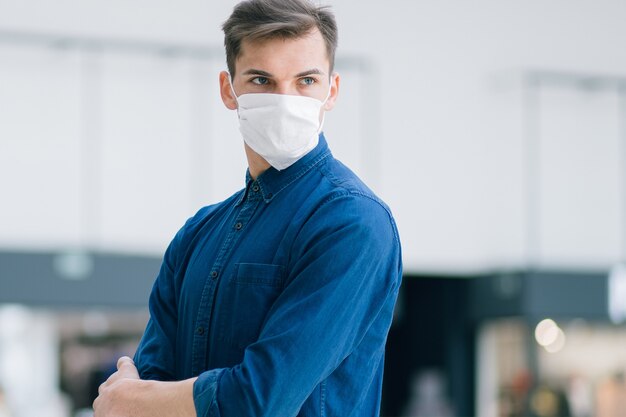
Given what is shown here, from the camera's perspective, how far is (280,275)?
2156 millimetres

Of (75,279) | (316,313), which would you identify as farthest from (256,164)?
(75,279)

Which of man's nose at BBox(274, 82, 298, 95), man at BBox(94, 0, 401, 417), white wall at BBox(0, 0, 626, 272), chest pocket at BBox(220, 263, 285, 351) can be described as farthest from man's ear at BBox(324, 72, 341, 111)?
white wall at BBox(0, 0, 626, 272)

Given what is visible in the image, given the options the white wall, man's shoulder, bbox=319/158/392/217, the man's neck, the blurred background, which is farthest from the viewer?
the white wall

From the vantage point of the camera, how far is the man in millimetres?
2055

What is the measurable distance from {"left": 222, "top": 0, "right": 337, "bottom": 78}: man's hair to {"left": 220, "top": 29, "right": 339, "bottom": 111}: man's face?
12 mm

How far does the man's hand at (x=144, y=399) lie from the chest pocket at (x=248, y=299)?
134 mm

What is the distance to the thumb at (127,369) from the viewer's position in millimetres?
2301

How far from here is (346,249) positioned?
208 centimetres

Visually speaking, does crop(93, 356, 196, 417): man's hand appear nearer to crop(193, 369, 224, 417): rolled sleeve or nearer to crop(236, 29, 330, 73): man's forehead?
crop(193, 369, 224, 417): rolled sleeve

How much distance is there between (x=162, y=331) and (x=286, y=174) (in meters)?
0.41

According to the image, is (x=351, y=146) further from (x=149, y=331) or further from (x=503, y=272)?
(x=149, y=331)

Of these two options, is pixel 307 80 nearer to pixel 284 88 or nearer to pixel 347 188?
pixel 284 88

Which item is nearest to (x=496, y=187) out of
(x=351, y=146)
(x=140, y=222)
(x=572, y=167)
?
(x=572, y=167)

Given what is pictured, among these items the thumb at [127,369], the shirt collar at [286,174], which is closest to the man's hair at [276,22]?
the shirt collar at [286,174]
